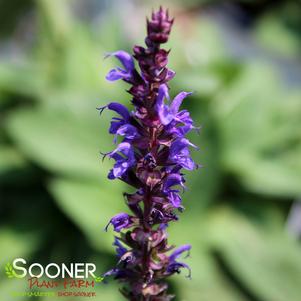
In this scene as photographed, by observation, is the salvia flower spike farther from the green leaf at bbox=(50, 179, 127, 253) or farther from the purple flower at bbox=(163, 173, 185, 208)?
the green leaf at bbox=(50, 179, 127, 253)

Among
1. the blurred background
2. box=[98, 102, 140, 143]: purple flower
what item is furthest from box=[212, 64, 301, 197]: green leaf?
box=[98, 102, 140, 143]: purple flower

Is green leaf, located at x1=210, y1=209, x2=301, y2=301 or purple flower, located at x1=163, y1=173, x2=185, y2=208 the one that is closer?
purple flower, located at x1=163, y1=173, x2=185, y2=208

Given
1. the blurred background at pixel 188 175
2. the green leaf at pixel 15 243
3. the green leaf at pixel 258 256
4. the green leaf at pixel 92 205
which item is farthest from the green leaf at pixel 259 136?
the green leaf at pixel 15 243

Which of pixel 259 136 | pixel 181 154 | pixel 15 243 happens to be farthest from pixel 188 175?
pixel 181 154

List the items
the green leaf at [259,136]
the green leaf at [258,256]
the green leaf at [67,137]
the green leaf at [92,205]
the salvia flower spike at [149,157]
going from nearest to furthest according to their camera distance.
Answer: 1. the salvia flower spike at [149,157]
2. the green leaf at [92,205]
3. the green leaf at [258,256]
4. the green leaf at [67,137]
5. the green leaf at [259,136]

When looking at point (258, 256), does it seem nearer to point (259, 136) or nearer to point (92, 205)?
point (259, 136)

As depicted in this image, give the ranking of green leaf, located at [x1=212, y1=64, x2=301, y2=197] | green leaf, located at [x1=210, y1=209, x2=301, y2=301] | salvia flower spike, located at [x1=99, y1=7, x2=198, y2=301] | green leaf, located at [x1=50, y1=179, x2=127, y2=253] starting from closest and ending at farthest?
salvia flower spike, located at [x1=99, y1=7, x2=198, y2=301] < green leaf, located at [x1=50, y1=179, x2=127, y2=253] < green leaf, located at [x1=210, y1=209, x2=301, y2=301] < green leaf, located at [x1=212, y1=64, x2=301, y2=197]

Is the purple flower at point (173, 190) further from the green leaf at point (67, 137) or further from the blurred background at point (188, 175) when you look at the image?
the green leaf at point (67, 137)
